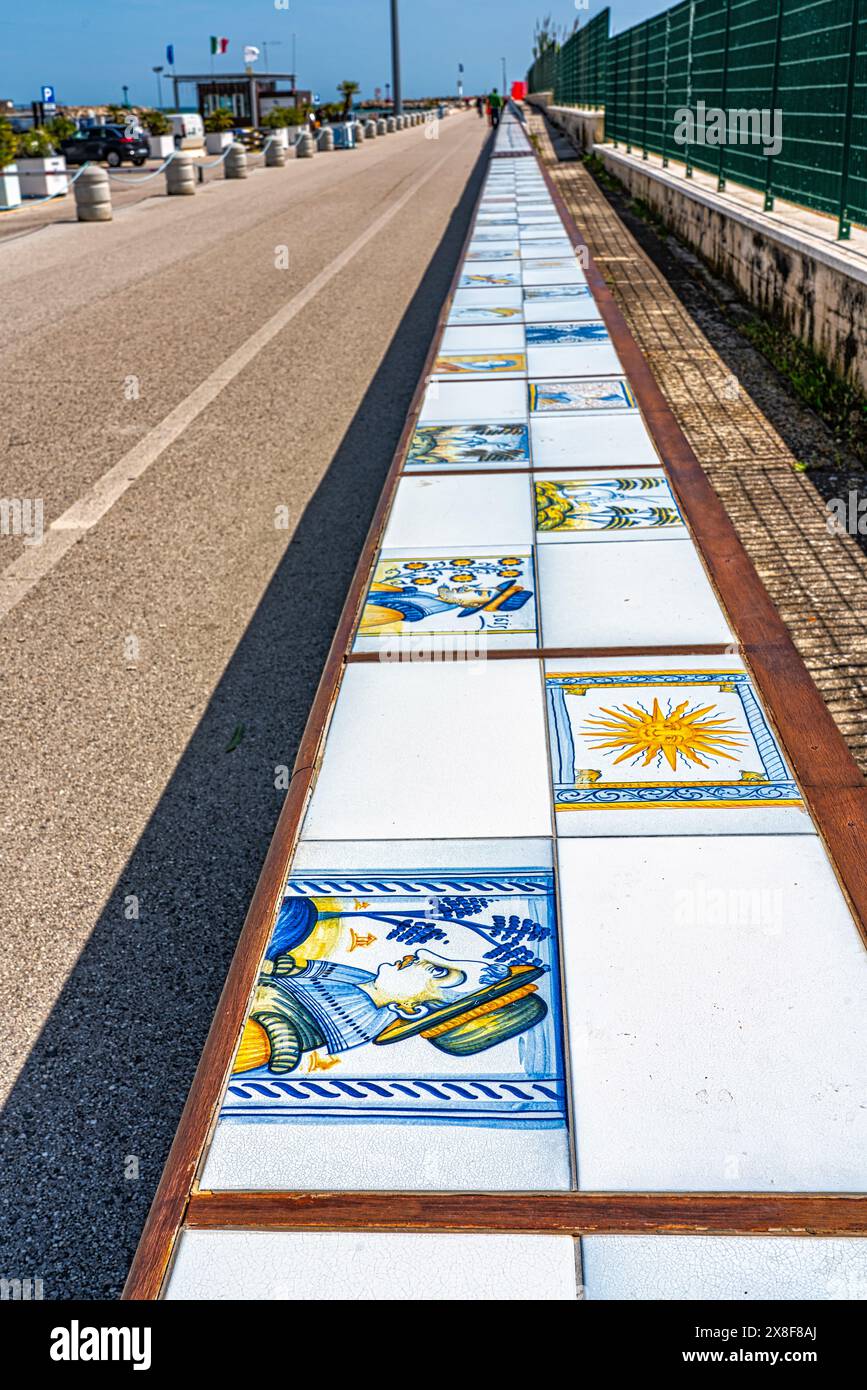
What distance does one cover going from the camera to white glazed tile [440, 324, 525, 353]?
7406mm

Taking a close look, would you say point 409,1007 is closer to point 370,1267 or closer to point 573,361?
point 370,1267

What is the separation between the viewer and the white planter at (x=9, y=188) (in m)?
21.9

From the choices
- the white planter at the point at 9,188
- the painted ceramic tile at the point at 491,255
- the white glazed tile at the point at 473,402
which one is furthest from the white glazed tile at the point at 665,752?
the white planter at the point at 9,188

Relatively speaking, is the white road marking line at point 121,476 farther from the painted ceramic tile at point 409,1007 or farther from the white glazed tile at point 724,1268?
the white glazed tile at point 724,1268

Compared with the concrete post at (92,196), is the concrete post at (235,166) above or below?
above

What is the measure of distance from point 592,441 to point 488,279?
5.03m

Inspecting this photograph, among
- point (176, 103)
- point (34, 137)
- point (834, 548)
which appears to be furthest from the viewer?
point (176, 103)

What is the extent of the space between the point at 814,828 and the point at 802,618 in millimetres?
1453

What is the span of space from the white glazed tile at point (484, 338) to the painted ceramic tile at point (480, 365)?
0.53ft

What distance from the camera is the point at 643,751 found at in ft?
9.44

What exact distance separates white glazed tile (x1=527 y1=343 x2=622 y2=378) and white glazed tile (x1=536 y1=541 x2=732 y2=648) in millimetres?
2783

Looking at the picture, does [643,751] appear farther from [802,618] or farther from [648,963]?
[802,618]

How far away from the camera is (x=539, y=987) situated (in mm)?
2131

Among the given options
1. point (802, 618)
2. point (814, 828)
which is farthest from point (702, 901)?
point (802, 618)
